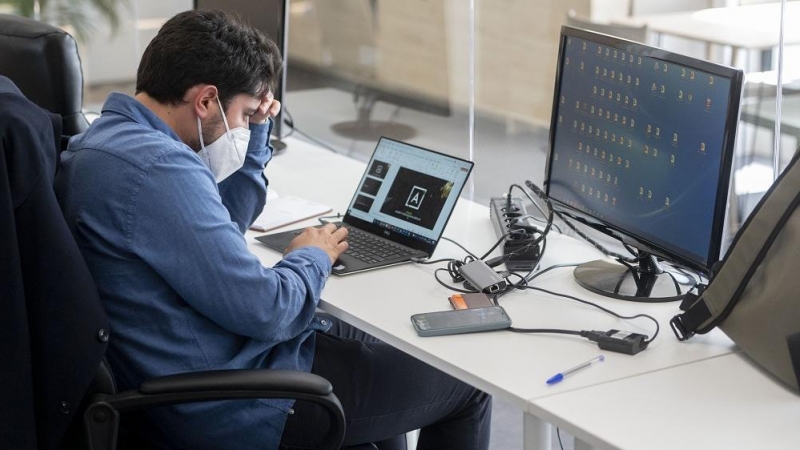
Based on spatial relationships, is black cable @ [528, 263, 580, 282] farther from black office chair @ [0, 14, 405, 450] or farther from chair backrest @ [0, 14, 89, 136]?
chair backrest @ [0, 14, 89, 136]

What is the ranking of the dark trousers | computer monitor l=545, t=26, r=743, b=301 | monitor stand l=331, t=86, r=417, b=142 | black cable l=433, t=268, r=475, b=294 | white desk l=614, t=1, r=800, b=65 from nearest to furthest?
computer monitor l=545, t=26, r=743, b=301 → the dark trousers → black cable l=433, t=268, r=475, b=294 → white desk l=614, t=1, r=800, b=65 → monitor stand l=331, t=86, r=417, b=142

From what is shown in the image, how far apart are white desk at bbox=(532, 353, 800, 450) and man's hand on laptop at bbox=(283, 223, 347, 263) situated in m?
0.63

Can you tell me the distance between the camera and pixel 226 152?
1.87m

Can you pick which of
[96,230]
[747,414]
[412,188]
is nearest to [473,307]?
[412,188]

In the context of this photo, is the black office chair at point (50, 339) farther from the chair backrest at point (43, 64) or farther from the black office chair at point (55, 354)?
the chair backrest at point (43, 64)

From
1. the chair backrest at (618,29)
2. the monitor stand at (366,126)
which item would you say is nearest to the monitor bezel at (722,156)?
the chair backrest at (618,29)

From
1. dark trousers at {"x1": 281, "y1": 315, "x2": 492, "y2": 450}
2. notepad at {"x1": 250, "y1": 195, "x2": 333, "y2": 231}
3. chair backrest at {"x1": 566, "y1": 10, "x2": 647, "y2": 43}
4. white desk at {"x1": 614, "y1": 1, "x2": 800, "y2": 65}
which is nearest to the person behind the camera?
dark trousers at {"x1": 281, "y1": 315, "x2": 492, "y2": 450}

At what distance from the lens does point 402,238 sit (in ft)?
6.84

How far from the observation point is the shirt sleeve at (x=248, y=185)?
2.11 m

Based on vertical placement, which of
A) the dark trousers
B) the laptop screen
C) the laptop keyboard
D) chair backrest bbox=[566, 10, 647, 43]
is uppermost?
chair backrest bbox=[566, 10, 647, 43]

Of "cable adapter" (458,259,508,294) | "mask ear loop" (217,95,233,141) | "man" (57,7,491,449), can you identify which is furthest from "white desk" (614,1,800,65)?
"mask ear loop" (217,95,233,141)

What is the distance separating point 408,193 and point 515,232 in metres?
0.23

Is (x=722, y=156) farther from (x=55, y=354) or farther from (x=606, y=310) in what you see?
(x=55, y=354)

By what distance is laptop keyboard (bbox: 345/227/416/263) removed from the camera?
6.66 ft
